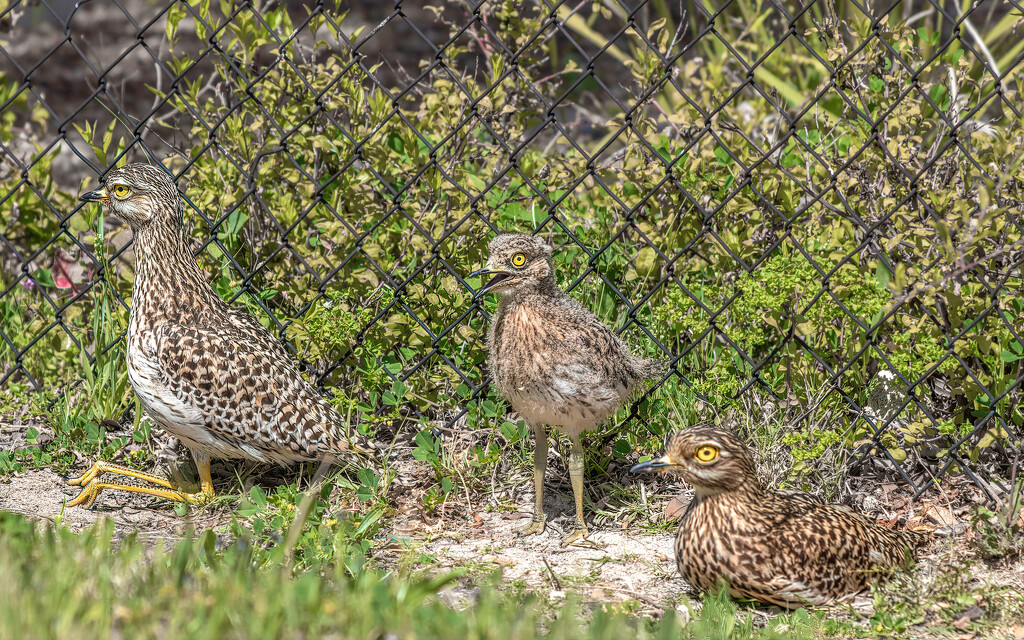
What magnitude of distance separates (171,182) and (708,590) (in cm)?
Result: 288

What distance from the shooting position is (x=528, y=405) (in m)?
4.32

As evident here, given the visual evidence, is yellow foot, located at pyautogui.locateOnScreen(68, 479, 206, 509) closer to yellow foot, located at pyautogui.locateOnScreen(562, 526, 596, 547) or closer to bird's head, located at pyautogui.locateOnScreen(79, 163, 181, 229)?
bird's head, located at pyautogui.locateOnScreen(79, 163, 181, 229)

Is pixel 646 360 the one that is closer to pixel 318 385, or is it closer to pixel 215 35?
pixel 318 385

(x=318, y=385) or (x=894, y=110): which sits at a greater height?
(x=318, y=385)

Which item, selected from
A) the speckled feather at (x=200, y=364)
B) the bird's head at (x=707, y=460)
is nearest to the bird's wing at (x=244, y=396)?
the speckled feather at (x=200, y=364)

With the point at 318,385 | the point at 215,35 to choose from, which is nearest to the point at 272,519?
the point at 318,385

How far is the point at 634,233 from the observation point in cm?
526

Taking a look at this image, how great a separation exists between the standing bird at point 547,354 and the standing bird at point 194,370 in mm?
848

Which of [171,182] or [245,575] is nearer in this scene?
[245,575]

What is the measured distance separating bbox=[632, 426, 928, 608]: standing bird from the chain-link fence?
423 mm

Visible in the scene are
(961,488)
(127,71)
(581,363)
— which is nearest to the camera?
(581,363)

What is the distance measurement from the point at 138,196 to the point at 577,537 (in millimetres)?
2403

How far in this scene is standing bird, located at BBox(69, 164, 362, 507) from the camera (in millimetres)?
4488

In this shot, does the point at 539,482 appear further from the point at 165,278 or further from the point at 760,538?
the point at 165,278
